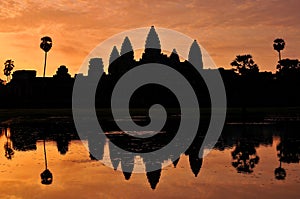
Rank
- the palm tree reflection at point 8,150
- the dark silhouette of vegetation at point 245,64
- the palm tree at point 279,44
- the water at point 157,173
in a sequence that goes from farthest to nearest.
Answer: the palm tree at point 279,44
the dark silhouette of vegetation at point 245,64
the palm tree reflection at point 8,150
the water at point 157,173

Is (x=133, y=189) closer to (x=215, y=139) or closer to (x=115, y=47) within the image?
(x=215, y=139)

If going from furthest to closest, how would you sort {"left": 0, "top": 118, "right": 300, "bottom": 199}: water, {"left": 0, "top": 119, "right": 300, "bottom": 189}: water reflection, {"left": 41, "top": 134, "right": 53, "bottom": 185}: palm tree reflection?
{"left": 0, "top": 119, "right": 300, "bottom": 189}: water reflection
{"left": 41, "top": 134, "right": 53, "bottom": 185}: palm tree reflection
{"left": 0, "top": 118, "right": 300, "bottom": 199}: water

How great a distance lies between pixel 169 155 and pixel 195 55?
12872cm

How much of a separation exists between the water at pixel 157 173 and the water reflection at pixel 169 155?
5 cm

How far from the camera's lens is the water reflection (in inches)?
835

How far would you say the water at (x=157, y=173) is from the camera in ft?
54.5

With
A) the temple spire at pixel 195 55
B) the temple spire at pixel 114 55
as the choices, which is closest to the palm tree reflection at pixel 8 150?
the temple spire at pixel 195 55

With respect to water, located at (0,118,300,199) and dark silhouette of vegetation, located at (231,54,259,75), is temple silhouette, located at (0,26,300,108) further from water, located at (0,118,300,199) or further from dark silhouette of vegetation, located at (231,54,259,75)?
water, located at (0,118,300,199)

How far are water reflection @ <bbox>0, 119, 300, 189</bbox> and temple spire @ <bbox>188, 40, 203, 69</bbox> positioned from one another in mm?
111029

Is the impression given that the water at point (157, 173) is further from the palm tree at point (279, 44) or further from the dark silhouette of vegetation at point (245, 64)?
the palm tree at point (279, 44)

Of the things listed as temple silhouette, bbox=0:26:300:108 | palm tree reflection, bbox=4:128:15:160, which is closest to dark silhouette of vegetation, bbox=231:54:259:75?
temple silhouette, bbox=0:26:300:108

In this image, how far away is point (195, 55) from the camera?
152875 millimetres

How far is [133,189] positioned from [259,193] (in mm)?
4898

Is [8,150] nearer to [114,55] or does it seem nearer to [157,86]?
[157,86]
